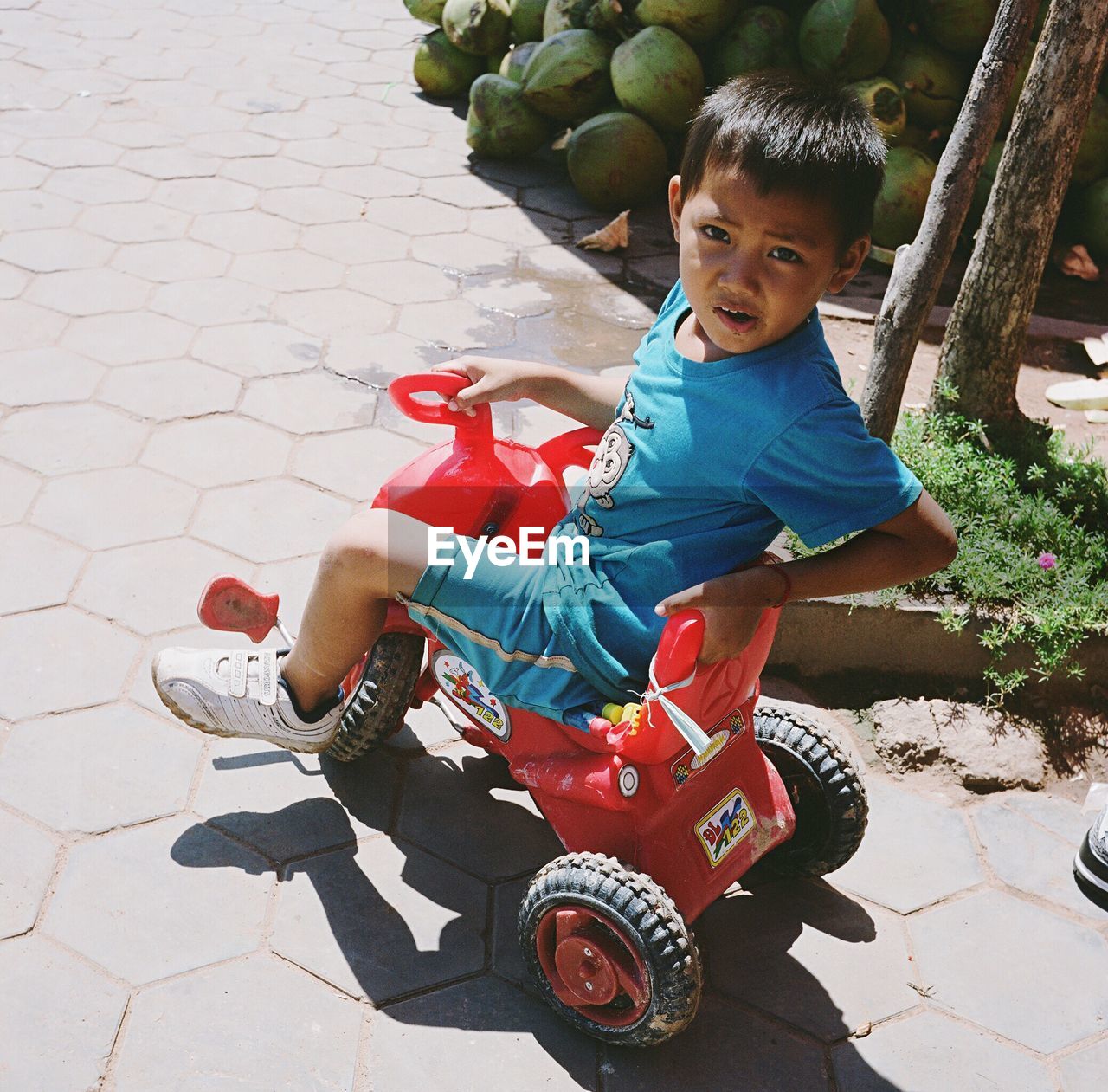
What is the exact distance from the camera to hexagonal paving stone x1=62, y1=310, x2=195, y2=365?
12.2 feet

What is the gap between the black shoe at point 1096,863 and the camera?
88.3 inches

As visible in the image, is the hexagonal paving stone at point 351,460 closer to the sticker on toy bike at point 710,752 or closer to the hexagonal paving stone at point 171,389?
the hexagonal paving stone at point 171,389

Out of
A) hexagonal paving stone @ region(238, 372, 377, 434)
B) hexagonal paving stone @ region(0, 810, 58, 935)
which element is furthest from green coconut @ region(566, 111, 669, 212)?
hexagonal paving stone @ region(0, 810, 58, 935)

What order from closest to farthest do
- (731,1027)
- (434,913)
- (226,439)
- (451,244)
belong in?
(731,1027) → (434,913) → (226,439) → (451,244)

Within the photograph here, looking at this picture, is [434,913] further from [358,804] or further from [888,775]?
[888,775]

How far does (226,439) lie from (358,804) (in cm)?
144

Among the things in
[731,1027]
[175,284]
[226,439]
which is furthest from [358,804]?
[175,284]

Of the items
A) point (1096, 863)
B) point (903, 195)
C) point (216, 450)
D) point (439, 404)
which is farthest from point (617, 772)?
point (903, 195)

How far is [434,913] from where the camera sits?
7.03 feet

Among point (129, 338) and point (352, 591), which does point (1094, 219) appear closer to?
point (129, 338)

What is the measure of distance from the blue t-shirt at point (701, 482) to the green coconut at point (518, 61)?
12.5 feet

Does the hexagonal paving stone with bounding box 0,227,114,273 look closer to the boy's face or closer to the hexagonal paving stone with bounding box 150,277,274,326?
the hexagonal paving stone with bounding box 150,277,274,326

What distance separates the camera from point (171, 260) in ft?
14.2

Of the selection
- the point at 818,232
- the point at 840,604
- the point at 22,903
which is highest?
the point at 818,232
